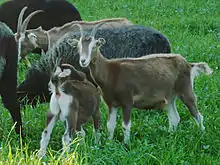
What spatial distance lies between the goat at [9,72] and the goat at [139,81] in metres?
0.73

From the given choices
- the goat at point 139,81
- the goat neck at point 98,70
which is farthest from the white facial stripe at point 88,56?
the goat neck at point 98,70

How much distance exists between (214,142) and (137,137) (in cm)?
87

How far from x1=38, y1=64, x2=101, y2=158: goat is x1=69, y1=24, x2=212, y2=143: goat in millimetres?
203

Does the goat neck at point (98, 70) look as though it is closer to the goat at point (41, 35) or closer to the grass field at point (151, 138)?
the grass field at point (151, 138)

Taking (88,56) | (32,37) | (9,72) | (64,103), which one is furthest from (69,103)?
(32,37)

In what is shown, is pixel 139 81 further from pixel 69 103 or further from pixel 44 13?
pixel 44 13

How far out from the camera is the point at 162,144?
632 centimetres

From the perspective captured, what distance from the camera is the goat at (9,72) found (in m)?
7.06

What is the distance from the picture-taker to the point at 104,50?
30.5ft

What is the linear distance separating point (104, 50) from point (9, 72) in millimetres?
2417

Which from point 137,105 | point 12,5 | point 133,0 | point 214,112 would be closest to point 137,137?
point 137,105

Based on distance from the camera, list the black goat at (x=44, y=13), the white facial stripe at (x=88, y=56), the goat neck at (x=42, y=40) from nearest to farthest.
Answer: the white facial stripe at (x=88, y=56) → the goat neck at (x=42, y=40) → the black goat at (x=44, y=13)

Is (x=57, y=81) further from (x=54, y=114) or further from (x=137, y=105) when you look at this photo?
(x=137, y=105)

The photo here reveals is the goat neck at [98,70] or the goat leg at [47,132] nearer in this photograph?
the goat leg at [47,132]
